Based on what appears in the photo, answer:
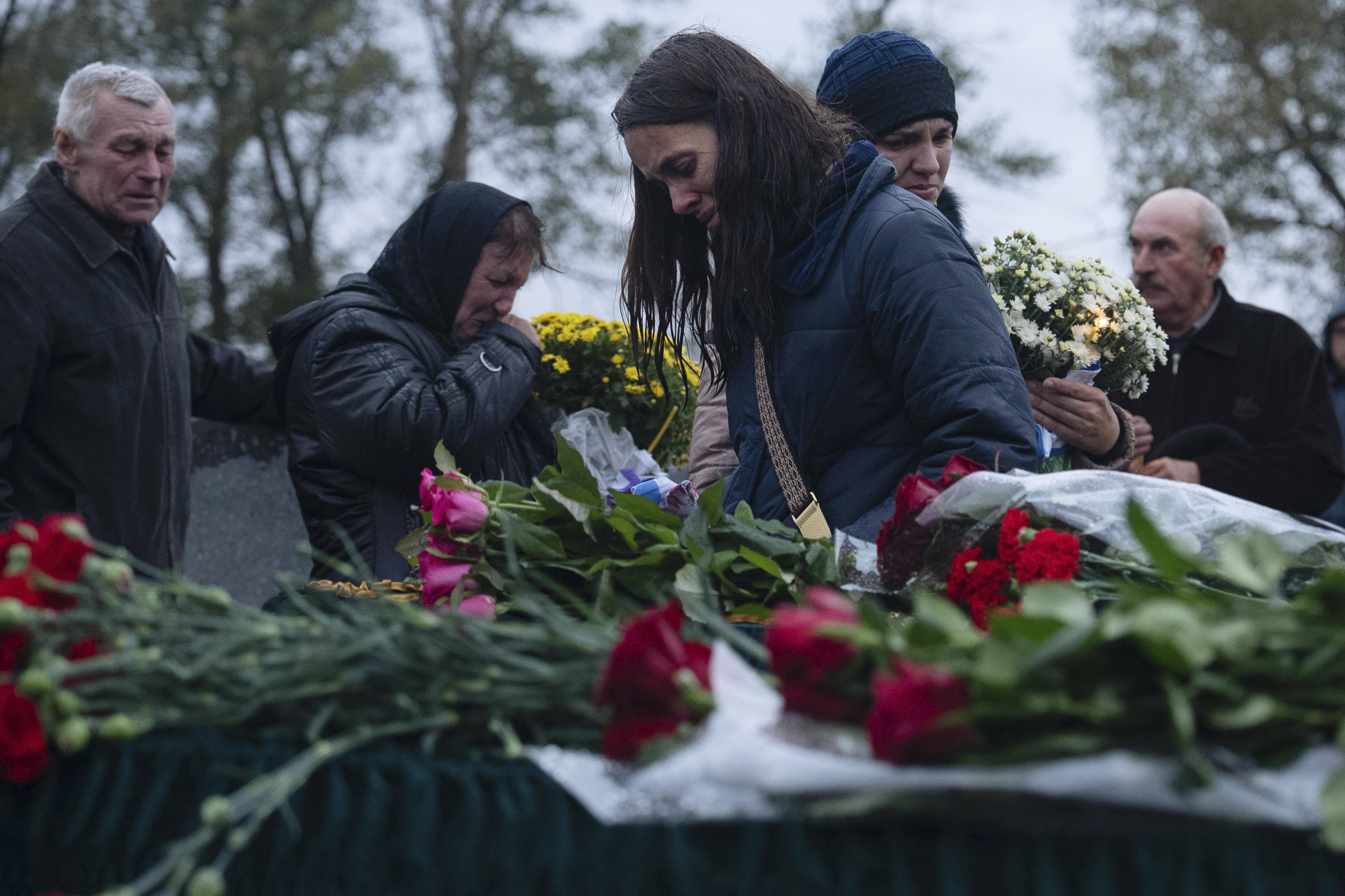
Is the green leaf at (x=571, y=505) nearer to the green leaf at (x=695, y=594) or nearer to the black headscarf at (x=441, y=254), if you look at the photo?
the green leaf at (x=695, y=594)

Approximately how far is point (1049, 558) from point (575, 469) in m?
0.68

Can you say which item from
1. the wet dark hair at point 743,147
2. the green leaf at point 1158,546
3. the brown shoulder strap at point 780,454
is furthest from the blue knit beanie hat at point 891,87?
the green leaf at point 1158,546

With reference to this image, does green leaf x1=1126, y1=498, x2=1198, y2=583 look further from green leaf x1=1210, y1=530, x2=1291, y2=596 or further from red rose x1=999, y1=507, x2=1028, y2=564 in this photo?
red rose x1=999, y1=507, x2=1028, y2=564

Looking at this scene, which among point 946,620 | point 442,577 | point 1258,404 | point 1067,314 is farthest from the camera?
point 1258,404

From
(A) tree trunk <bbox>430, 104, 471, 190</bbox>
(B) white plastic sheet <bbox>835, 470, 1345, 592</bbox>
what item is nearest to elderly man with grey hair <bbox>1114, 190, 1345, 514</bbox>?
(B) white plastic sheet <bbox>835, 470, 1345, 592</bbox>

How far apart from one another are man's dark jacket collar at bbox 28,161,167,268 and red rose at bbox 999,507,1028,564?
2310 mm

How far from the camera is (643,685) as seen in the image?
87 cm

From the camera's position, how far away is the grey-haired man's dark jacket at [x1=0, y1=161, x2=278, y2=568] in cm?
264

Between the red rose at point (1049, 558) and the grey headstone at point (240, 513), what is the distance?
2.74m

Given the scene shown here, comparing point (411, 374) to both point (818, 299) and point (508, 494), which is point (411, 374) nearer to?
point (508, 494)

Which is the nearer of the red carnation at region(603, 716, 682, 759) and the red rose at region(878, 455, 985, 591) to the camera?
the red carnation at region(603, 716, 682, 759)

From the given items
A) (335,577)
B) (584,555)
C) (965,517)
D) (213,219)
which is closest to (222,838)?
(584,555)

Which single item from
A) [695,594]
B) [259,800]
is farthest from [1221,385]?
[259,800]

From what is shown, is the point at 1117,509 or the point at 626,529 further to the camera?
the point at 626,529
